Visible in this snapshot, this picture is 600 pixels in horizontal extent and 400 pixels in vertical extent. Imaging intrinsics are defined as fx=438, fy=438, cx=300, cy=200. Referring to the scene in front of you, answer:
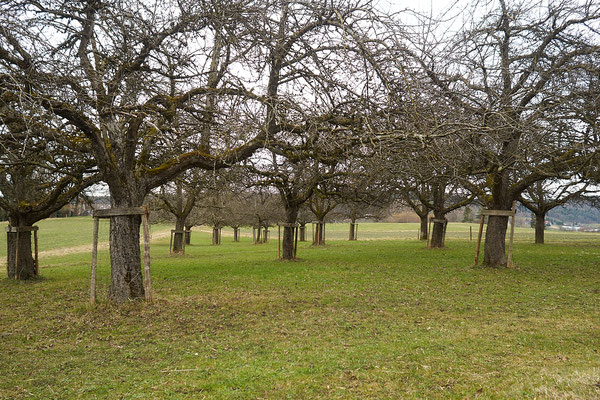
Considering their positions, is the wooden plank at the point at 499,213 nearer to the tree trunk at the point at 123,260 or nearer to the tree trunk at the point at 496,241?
the tree trunk at the point at 496,241

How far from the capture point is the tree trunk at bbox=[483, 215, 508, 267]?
1550cm

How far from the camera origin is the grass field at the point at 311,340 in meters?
4.80

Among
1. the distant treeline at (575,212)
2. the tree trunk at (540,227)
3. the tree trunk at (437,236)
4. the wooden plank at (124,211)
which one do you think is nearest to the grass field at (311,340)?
the wooden plank at (124,211)

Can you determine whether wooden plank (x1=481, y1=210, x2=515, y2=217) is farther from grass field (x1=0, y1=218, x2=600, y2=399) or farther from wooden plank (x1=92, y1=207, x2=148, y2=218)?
wooden plank (x1=92, y1=207, x2=148, y2=218)

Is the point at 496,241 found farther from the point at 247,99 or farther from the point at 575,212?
the point at 575,212

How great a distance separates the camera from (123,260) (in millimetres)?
9219

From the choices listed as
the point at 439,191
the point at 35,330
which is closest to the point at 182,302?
the point at 35,330

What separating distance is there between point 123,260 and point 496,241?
40.9 ft

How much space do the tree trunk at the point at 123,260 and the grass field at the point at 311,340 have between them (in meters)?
0.31

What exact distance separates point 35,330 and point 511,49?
14.8 meters

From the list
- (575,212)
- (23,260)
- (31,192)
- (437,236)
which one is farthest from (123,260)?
(575,212)

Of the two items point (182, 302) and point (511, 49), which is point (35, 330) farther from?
point (511, 49)

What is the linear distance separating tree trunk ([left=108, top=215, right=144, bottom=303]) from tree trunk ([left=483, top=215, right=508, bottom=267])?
12.1 meters

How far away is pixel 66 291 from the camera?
1194 cm
